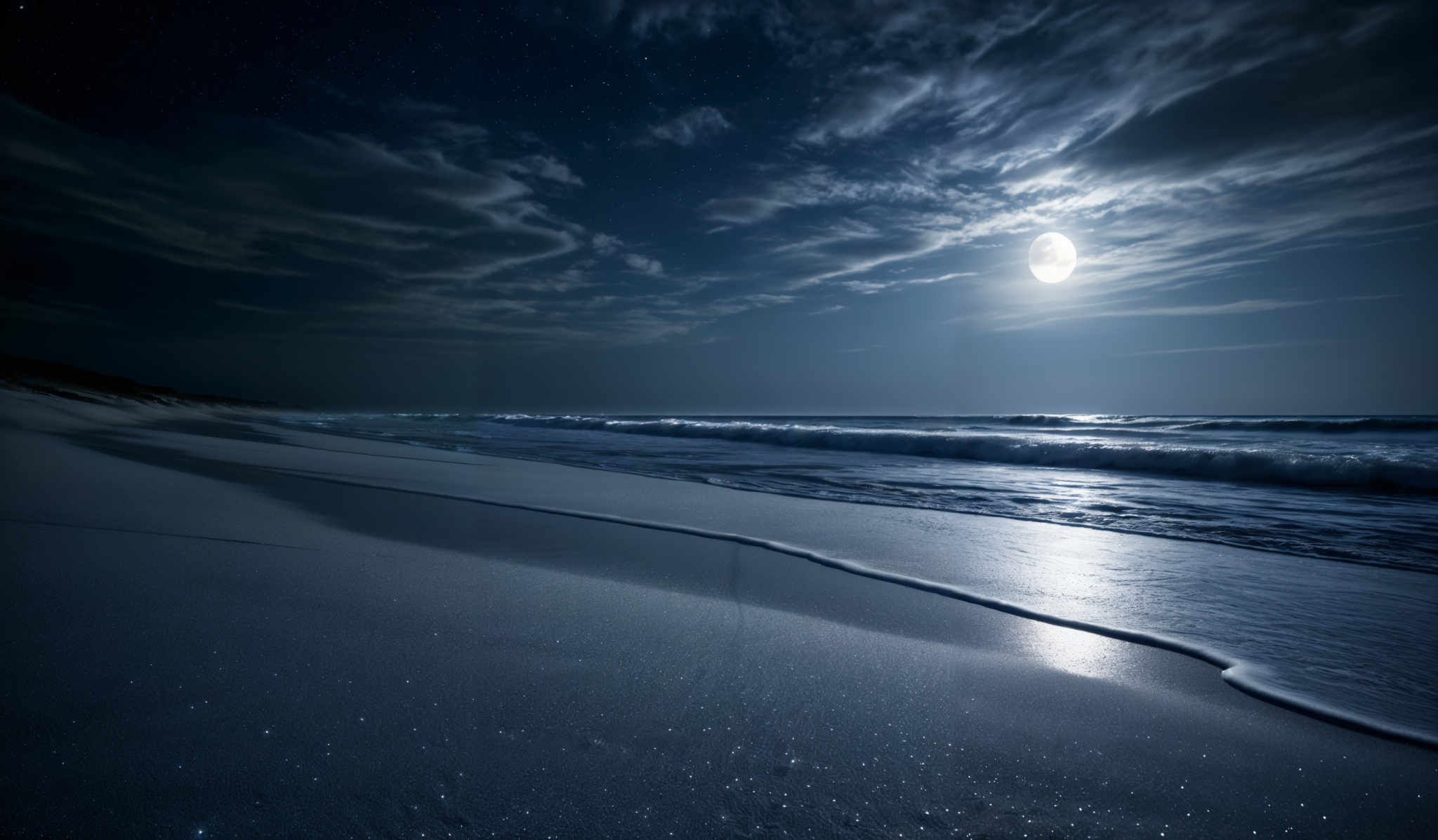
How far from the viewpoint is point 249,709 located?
987 mm

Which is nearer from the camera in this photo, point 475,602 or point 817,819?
point 817,819

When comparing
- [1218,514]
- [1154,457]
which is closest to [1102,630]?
[1218,514]

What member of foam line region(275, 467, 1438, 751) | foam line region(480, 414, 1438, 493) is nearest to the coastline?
foam line region(275, 467, 1438, 751)

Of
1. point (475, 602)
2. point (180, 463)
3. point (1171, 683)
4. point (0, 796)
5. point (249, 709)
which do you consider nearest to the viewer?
point (0, 796)

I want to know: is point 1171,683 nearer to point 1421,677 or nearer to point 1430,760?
point 1430,760

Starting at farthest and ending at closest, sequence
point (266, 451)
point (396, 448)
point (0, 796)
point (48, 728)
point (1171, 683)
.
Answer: point (396, 448) → point (266, 451) → point (1171, 683) → point (48, 728) → point (0, 796)

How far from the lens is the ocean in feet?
5.25

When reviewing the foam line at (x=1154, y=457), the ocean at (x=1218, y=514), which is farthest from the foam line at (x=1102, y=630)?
the foam line at (x=1154, y=457)

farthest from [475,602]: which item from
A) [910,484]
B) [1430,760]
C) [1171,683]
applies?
[910,484]

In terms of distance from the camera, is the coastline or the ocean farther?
the ocean

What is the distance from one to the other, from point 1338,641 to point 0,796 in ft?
9.00

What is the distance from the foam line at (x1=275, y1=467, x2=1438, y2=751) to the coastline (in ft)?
0.16

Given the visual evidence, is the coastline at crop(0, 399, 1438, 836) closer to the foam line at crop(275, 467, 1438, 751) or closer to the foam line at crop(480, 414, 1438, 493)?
the foam line at crop(275, 467, 1438, 751)

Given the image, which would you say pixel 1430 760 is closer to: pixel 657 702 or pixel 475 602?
pixel 657 702
